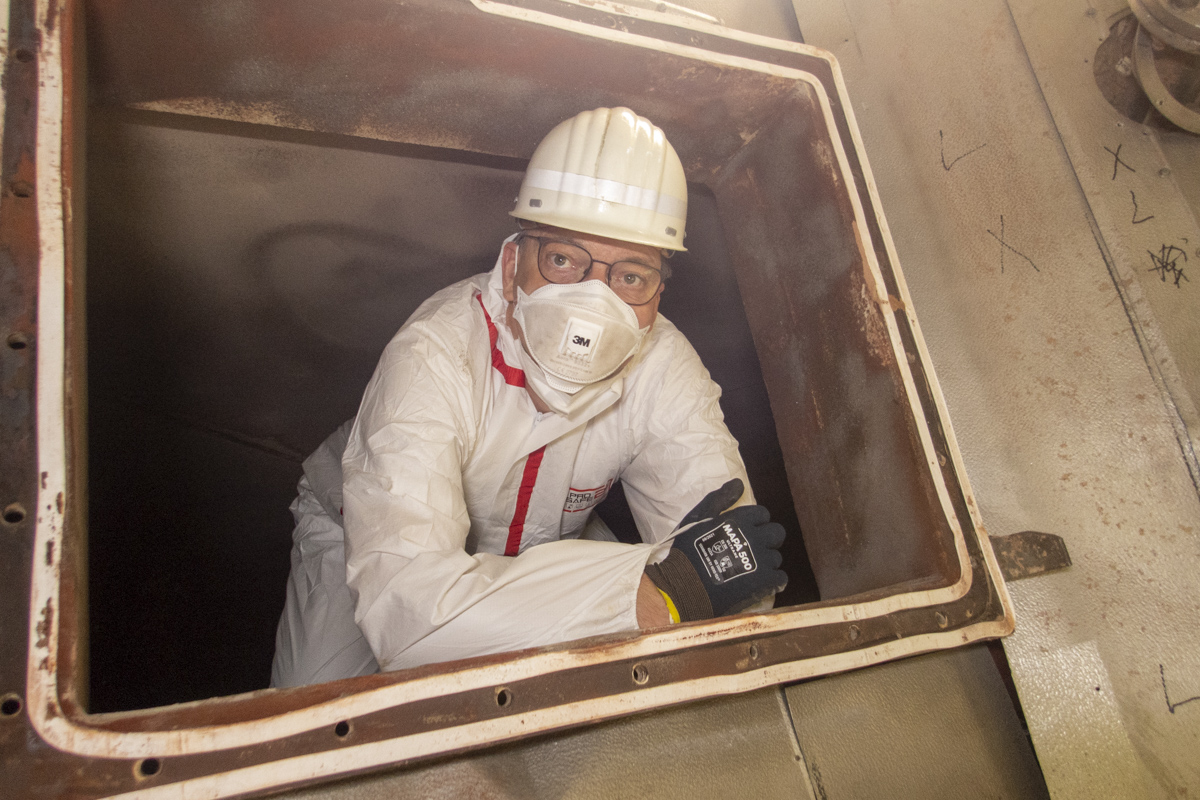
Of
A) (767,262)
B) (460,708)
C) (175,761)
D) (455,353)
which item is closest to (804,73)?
(767,262)

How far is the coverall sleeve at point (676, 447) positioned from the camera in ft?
4.23

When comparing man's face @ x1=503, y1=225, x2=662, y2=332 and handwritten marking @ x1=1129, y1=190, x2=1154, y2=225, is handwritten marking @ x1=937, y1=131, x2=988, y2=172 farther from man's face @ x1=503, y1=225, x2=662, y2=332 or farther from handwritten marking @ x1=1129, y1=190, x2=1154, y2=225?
man's face @ x1=503, y1=225, x2=662, y2=332

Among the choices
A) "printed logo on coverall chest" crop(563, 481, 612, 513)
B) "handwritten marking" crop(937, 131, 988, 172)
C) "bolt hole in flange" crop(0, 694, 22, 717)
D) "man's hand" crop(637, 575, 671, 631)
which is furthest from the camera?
"printed logo on coverall chest" crop(563, 481, 612, 513)

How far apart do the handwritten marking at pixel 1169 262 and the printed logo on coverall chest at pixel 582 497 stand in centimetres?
114

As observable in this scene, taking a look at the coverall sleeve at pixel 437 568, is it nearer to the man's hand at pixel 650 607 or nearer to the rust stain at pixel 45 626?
the man's hand at pixel 650 607

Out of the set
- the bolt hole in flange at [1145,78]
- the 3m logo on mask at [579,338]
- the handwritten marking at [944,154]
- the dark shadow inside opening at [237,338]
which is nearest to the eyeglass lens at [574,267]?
the 3m logo on mask at [579,338]

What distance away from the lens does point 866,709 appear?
89 cm

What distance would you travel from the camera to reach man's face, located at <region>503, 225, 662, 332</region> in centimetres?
121

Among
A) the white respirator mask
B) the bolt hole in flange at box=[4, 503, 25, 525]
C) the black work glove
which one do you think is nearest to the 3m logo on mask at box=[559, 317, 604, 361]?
the white respirator mask

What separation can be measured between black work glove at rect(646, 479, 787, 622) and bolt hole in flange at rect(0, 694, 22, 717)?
2.56 feet

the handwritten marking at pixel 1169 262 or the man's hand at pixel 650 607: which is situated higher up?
the handwritten marking at pixel 1169 262

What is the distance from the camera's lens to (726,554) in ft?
3.51

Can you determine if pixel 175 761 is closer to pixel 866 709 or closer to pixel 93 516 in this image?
pixel 866 709

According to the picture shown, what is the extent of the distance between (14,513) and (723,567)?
36.3 inches
